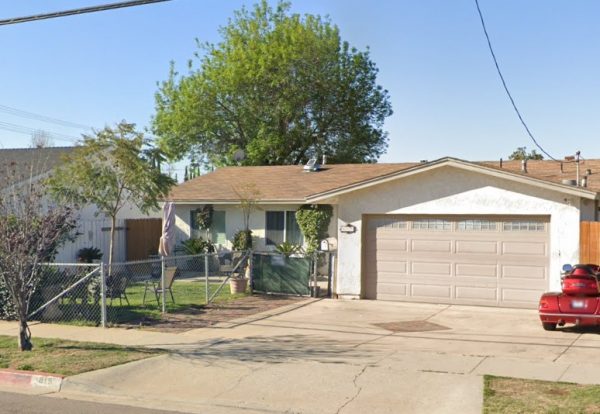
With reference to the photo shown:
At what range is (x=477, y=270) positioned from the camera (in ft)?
55.8

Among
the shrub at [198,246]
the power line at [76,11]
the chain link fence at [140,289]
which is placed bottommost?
the chain link fence at [140,289]

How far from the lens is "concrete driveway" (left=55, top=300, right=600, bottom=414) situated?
8875 millimetres

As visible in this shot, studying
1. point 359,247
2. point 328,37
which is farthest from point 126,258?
point 328,37

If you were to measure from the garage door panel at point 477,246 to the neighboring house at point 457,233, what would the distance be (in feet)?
0.08

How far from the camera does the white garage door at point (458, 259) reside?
16484 millimetres

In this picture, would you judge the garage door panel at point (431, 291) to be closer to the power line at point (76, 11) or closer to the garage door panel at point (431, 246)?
the garage door panel at point (431, 246)

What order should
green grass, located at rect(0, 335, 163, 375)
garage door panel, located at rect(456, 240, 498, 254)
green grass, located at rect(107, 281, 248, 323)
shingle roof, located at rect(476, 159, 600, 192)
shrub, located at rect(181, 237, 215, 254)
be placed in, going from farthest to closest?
shrub, located at rect(181, 237, 215, 254)
shingle roof, located at rect(476, 159, 600, 192)
garage door panel, located at rect(456, 240, 498, 254)
green grass, located at rect(107, 281, 248, 323)
green grass, located at rect(0, 335, 163, 375)

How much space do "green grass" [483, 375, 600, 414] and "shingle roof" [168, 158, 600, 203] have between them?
14.7 meters

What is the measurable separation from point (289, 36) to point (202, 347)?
112 ft

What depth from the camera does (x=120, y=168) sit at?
19312 millimetres

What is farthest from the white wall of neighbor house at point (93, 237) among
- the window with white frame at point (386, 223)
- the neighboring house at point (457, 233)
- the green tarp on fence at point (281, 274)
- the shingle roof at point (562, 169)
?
the shingle roof at point (562, 169)

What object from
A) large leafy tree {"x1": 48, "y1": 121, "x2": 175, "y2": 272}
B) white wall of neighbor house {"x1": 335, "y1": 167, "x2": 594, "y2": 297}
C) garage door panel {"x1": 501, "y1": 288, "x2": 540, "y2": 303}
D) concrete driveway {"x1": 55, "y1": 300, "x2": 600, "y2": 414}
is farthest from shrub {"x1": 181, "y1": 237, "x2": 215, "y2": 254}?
garage door panel {"x1": 501, "y1": 288, "x2": 540, "y2": 303}

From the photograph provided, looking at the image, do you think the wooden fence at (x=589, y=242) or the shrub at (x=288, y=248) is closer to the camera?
the wooden fence at (x=589, y=242)

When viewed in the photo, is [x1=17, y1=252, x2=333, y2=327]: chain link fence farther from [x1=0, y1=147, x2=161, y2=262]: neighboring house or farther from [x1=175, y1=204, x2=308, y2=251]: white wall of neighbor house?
[x1=0, y1=147, x2=161, y2=262]: neighboring house
